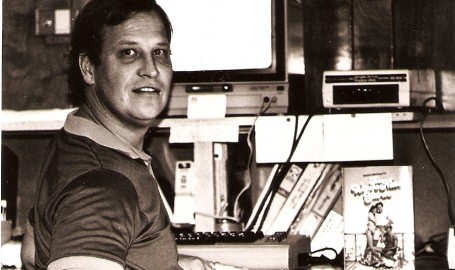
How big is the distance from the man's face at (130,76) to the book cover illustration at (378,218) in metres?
0.60

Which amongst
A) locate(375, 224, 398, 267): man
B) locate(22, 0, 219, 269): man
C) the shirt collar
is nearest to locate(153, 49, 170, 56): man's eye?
locate(22, 0, 219, 269): man

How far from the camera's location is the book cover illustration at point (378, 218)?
1.88 metres

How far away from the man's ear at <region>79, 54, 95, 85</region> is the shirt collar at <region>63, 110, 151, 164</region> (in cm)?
14

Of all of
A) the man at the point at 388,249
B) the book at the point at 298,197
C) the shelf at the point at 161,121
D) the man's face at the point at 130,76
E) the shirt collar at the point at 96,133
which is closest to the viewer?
the shirt collar at the point at 96,133

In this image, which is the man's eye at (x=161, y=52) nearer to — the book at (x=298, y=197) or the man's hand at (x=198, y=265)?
the man's hand at (x=198, y=265)

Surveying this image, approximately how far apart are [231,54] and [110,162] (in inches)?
30.7

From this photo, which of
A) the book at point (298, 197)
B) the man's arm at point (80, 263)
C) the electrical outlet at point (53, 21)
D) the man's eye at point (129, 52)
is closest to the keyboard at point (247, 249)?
the book at point (298, 197)

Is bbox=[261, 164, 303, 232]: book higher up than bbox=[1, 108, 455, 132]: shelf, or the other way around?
bbox=[1, 108, 455, 132]: shelf

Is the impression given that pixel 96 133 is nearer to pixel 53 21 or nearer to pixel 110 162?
pixel 110 162

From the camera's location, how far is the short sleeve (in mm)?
1173

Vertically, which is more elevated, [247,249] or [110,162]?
[110,162]

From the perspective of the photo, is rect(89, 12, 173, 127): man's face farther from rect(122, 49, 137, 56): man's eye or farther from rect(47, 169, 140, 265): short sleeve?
rect(47, 169, 140, 265): short sleeve

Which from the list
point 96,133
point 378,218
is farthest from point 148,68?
point 378,218

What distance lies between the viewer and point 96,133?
1430 millimetres
